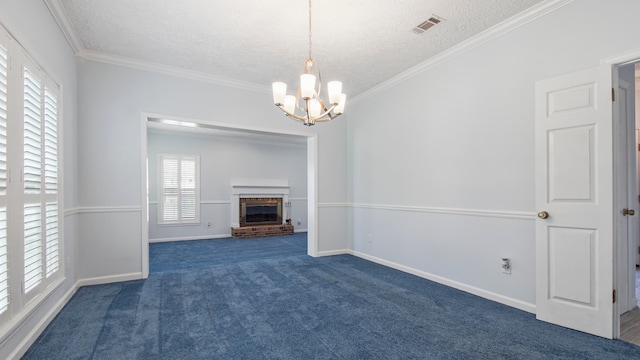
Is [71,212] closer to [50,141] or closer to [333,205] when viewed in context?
[50,141]

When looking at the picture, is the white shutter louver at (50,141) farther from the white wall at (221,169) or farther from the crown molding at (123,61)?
the white wall at (221,169)

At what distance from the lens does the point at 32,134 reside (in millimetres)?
2451

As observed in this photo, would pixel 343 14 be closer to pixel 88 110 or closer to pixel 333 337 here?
pixel 333 337

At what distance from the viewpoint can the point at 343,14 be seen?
305 centimetres

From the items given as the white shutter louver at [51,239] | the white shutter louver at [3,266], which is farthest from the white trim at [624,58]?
the white shutter louver at [51,239]

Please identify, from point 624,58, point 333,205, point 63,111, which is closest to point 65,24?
point 63,111

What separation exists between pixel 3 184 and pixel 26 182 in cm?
42

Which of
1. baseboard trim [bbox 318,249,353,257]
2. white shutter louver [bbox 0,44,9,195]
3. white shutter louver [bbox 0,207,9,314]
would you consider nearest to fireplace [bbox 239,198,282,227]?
baseboard trim [bbox 318,249,353,257]

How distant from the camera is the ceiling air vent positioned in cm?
313

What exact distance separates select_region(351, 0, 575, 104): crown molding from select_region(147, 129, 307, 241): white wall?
4690 mm

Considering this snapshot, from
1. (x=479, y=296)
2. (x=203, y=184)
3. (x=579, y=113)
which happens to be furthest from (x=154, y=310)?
(x=203, y=184)

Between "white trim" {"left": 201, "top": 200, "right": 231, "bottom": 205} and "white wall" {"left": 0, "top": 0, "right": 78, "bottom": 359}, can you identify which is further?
"white trim" {"left": 201, "top": 200, "right": 231, "bottom": 205}

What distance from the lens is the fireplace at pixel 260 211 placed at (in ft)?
27.7

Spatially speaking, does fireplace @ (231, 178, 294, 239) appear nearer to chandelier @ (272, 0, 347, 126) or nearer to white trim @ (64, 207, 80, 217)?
white trim @ (64, 207, 80, 217)
